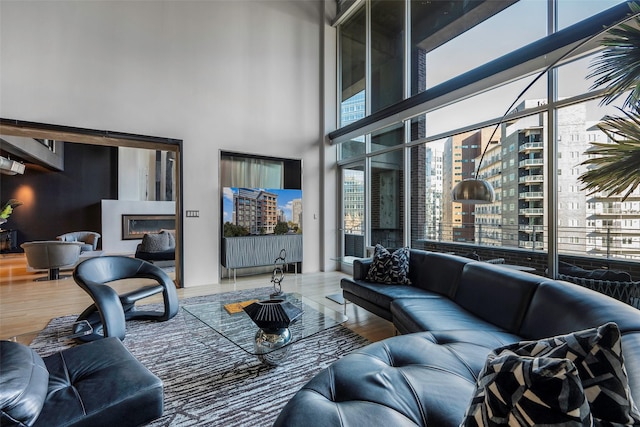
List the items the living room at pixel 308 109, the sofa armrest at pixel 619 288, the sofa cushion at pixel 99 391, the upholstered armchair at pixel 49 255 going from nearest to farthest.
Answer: the sofa cushion at pixel 99 391, the sofa armrest at pixel 619 288, the living room at pixel 308 109, the upholstered armchair at pixel 49 255

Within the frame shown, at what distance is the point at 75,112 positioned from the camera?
159 inches

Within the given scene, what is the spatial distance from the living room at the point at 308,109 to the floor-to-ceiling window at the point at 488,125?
1.0 inches

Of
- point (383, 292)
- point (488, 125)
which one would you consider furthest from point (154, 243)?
point (488, 125)

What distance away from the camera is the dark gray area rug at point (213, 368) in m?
1.80

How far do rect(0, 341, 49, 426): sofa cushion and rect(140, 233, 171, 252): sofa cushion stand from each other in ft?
16.4

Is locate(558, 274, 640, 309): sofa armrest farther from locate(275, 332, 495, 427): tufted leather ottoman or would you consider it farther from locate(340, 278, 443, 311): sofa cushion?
locate(275, 332, 495, 427): tufted leather ottoman

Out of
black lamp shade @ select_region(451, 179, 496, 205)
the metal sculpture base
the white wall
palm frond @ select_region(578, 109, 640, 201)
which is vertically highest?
the white wall

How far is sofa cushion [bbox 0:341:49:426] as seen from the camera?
1.12 metres

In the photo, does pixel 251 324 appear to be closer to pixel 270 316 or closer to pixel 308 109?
pixel 270 316

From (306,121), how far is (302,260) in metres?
2.85

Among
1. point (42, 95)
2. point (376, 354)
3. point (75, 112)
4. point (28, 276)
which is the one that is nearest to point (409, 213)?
point (376, 354)

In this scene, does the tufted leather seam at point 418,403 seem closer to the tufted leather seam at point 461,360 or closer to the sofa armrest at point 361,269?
the tufted leather seam at point 461,360

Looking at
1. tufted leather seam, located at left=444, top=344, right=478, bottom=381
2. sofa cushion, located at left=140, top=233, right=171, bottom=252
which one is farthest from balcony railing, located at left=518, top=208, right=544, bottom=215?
sofa cushion, located at left=140, top=233, right=171, bottom=252

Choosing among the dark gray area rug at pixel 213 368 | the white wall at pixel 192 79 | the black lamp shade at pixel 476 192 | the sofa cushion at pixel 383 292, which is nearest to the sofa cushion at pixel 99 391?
the dark gray area rug at pixel 213 368
